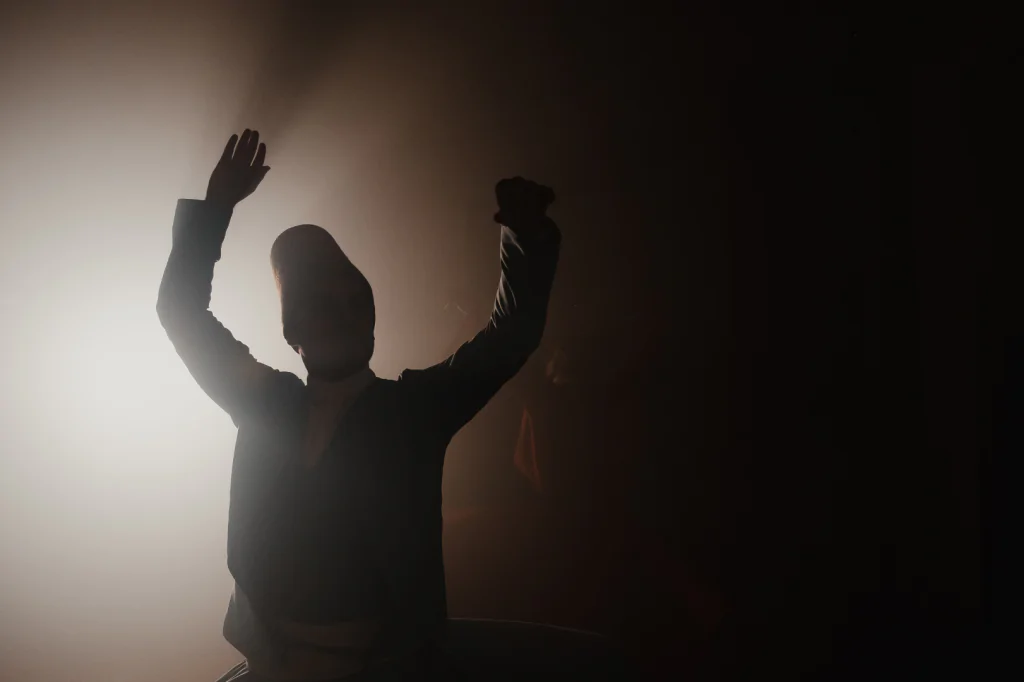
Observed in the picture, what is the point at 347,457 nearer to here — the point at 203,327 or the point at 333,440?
the point at 333,440

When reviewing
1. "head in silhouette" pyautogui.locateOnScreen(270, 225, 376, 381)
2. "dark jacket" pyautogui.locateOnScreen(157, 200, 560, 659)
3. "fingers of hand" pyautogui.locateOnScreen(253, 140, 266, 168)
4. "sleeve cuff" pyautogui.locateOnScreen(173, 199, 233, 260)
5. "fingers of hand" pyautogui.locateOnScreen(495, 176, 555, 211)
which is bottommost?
"dark jacket" pyautogui.locateOnScreen(157, 200, 560, 659)

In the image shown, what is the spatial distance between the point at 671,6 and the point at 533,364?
1.62ft

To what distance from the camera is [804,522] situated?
76cm

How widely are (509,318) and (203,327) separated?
304mm

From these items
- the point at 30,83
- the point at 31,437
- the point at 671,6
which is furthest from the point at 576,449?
the point at 30,83

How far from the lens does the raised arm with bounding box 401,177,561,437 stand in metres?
0.66

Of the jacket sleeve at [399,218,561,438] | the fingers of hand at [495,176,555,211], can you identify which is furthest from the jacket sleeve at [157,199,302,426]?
the fingers of hand at [495,176,555,211]

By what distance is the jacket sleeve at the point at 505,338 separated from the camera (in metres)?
0.66

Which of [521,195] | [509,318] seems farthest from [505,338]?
[521,195]

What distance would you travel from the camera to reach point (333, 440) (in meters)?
0.65

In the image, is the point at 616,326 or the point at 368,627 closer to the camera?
the point at 368,627

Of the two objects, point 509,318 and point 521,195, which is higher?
point 521,195

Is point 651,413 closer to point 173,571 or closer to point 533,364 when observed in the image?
point 533,364

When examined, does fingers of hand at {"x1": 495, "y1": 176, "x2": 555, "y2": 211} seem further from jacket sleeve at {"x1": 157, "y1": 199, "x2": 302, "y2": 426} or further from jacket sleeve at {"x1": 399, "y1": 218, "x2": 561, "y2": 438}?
jacket sleeve at {"x1": 157, "y1": 199, "x2": 302, "y2": 426}
